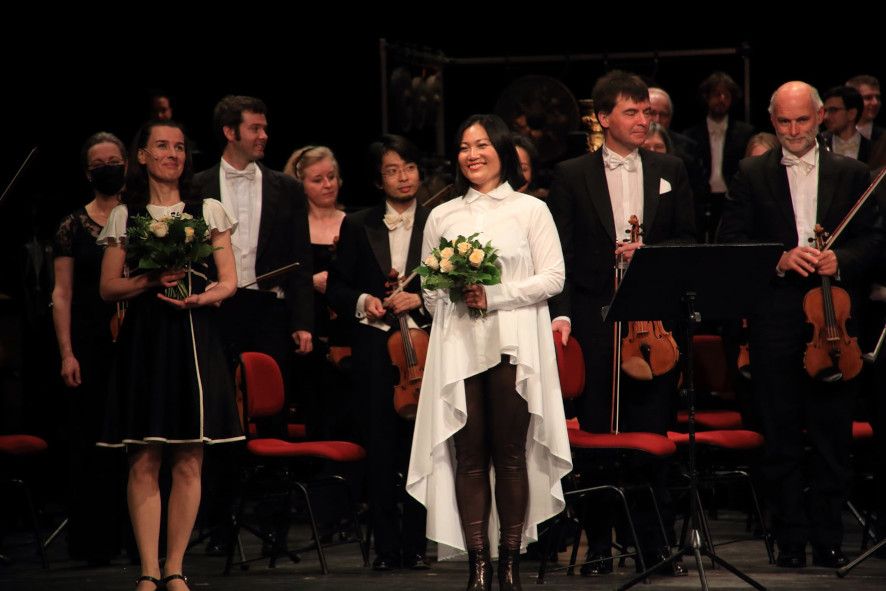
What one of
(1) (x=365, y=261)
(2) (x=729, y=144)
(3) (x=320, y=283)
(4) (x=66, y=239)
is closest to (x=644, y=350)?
(1) (x=365, y=261)

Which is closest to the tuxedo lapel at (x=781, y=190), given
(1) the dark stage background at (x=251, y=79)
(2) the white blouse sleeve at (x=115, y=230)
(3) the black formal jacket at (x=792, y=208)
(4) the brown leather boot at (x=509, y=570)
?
(3) the black formal jacket at (x=792, y=208)

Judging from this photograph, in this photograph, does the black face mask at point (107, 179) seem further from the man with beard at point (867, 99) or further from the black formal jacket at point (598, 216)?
the man with beard at point (867, 99)

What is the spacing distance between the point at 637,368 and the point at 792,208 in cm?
91

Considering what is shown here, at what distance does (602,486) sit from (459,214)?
3.87ft

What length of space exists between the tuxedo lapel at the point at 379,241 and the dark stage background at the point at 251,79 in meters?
1.97

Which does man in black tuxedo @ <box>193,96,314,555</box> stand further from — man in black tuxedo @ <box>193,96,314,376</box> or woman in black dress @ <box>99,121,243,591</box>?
woman in black dress @ <box>99,121,243,591</box>

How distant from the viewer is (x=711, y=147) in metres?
8.78

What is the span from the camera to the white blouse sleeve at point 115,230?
521cm

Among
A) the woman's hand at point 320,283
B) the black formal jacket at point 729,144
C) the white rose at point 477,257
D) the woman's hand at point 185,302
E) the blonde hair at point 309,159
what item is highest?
the black formal jacket at point 729,144

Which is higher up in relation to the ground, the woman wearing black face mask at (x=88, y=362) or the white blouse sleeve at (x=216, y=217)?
the white blouse sleeve at (x=216, y=217)

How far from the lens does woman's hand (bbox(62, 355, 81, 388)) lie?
6.23 meters

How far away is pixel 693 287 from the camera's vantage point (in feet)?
16.3

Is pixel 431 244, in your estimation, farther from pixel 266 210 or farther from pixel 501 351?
pixel 266 210

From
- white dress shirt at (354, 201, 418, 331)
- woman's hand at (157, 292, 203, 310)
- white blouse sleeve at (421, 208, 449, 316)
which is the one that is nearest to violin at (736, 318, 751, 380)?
white dress shirt at (354, 201, 418, 331)
